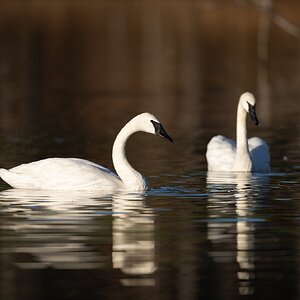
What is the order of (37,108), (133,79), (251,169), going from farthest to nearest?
(133,79)
(37,108)
(251,169)

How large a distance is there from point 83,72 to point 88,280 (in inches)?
1115

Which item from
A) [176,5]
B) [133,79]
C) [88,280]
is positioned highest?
[176,5]

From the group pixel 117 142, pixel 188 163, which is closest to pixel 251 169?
pixel 188 163

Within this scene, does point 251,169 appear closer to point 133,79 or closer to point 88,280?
point 88,280

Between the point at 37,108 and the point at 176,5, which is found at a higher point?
the point at 176,5

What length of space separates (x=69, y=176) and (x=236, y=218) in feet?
8.65

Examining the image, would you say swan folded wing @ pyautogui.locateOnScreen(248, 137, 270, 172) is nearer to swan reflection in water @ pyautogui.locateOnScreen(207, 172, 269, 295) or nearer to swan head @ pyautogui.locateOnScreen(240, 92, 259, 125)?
swan reflection in water @ pyautogui.locateOnScreen(207, 172, 269, 295)

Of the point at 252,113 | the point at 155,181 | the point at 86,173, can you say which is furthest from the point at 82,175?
the point at 252,113

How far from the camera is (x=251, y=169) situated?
1756cm

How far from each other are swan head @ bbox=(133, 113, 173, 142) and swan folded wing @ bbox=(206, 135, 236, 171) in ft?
9.18

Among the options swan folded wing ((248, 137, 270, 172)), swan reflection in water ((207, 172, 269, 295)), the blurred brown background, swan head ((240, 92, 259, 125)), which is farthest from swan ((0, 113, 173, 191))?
swan head ((240, 92, 259, 125))

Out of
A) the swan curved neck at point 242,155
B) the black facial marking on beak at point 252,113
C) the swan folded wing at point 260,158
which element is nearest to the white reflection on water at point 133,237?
the swan curved neck at point 242,155

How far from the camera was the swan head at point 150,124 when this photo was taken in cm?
1485

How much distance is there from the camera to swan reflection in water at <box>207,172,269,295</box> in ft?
34.5
